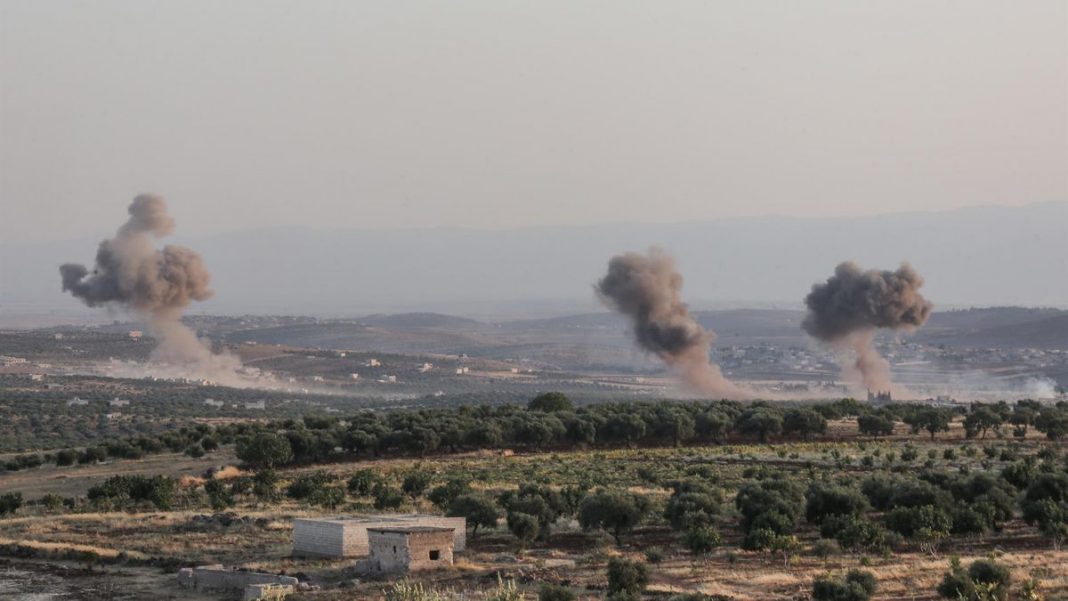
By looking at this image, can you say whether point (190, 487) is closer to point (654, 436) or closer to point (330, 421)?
point (330, 421)

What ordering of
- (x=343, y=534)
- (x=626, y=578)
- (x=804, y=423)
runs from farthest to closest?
(x=804, y=423) < (x=343, y=534) < (x=626, y=578)

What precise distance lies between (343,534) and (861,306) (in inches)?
3361

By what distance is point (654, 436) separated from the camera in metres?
90.6

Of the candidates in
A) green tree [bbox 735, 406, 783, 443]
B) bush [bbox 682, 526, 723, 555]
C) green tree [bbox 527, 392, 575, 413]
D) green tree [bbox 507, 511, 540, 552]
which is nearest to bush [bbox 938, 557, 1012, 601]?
bush [bbox 682, 526, 723, 555]

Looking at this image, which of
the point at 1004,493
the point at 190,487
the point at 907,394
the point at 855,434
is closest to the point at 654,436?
the point at 855,434

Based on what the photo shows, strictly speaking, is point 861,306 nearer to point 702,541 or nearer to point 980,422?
point 980,422

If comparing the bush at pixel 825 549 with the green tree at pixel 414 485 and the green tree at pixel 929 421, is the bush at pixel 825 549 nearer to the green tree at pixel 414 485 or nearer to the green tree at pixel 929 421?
the green tree at pixel 414 485

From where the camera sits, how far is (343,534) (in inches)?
1861

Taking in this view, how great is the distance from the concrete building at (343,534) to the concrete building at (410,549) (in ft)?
6.73

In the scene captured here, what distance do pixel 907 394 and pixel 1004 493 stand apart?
3797 inches

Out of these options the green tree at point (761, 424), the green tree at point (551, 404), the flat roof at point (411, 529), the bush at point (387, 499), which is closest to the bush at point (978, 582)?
the flat roof at point (411, 529)

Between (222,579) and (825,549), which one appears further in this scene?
(825,549)

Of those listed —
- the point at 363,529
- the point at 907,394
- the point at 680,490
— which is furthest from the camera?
the point at 907,394

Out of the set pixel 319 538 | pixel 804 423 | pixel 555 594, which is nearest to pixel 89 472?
pixel 319 538
